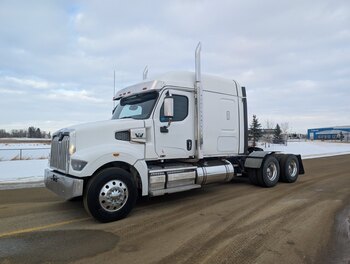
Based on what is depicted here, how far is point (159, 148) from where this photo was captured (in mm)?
7008

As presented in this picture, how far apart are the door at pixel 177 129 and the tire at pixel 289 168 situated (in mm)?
4051

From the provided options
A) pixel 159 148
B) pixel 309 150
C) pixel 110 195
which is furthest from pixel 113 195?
pixel 309 150

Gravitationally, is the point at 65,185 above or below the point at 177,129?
below

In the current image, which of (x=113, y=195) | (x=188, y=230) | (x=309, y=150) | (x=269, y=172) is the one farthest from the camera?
(x=309, y=150)

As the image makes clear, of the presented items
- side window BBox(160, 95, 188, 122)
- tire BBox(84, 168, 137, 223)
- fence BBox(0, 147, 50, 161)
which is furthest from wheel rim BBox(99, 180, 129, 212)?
fence BBox(0, 147, 50, 161)

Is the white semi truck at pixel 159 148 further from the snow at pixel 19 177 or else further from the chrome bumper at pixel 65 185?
the snow at pixel 19 177

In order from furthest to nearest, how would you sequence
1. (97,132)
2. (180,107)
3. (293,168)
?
(293,168) < (180,107) < (97,132)

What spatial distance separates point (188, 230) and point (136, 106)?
3.46 metres

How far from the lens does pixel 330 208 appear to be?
664 centimetres

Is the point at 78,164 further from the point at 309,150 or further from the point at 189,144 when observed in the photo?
the point at 309,150

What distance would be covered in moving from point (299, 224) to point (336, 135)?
498ft

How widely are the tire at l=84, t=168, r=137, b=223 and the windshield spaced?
5.46 feet

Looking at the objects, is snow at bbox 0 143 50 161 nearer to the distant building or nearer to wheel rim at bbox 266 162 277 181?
wheel rim at bbox 266 162 277 181

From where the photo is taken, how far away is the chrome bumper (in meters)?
5.55
